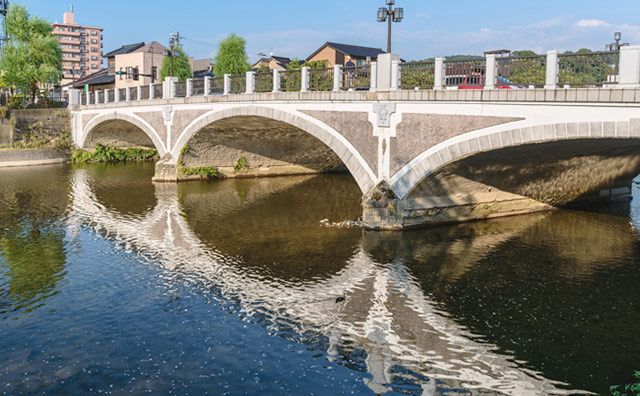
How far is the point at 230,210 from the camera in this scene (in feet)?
77.4

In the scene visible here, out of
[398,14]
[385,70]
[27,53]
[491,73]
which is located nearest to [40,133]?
[27,53]

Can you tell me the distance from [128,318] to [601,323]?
10.1m

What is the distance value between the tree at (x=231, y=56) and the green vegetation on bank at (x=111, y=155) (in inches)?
513

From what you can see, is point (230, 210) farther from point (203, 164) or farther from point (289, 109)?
point (203, 164)

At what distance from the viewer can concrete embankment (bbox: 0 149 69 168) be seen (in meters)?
38.7

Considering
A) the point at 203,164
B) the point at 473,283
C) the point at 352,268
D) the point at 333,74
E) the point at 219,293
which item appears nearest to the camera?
the point at 219,293

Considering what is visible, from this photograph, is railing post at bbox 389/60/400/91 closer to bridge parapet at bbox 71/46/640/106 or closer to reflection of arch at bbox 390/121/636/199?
bridge parapet at bbox 71/46/640/106

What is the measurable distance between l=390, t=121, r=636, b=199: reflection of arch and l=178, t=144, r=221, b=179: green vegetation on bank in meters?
15.6

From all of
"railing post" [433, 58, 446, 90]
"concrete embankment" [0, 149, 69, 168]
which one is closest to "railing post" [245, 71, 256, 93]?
"railing post" [433, 58, 446, 90]

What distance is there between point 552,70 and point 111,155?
3619cm

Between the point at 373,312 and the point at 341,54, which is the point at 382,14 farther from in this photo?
the point at 341,54

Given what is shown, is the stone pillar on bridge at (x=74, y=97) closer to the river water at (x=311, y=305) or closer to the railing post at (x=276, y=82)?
the river water at (x=311, y=305)

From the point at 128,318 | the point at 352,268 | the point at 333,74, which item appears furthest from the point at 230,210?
the point at 128,318

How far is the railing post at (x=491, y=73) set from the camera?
52.0 ft
